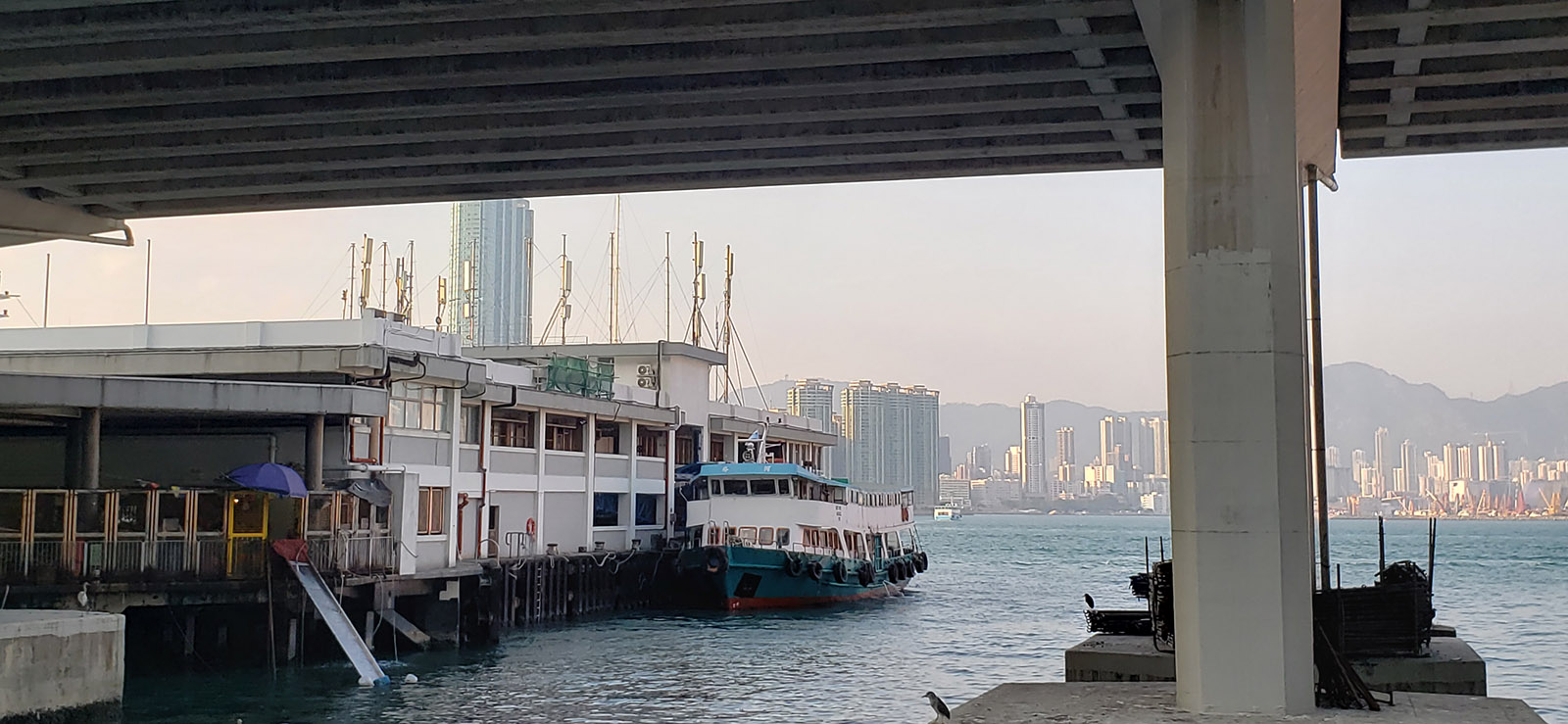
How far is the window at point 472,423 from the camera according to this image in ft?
157

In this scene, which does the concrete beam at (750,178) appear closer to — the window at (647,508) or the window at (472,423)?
the window at (472,423)

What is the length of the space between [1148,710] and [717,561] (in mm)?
40591

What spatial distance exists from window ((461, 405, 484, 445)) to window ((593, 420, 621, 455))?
9547 millimetres

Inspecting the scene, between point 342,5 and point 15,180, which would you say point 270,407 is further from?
point 342,5

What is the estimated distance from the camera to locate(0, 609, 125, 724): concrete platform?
70.3 feet

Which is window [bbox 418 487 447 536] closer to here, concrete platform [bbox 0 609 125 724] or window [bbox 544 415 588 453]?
window [bbox 544 415 588 453]

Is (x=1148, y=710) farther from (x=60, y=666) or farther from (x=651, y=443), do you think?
(x=651, y=443)

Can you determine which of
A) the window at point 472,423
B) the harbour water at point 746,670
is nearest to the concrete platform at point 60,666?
the harbour water at point 746,670

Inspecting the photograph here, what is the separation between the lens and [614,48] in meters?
20.6

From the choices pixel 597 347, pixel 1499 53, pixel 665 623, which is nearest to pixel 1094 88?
pixel 1499 53

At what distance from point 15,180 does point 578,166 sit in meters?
10.4

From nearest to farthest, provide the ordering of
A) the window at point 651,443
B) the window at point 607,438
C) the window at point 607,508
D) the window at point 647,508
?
1. the window at point 607,438
2. the window at point 607,508
3. the window at point 647,508
4. the window at point 651,443

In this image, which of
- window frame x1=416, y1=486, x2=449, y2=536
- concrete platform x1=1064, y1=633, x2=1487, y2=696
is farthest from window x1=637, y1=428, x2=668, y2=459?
concrete platform x1=1064, y1=633, x2=1487, y2=696

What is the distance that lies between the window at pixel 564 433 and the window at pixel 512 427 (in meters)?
0.89
